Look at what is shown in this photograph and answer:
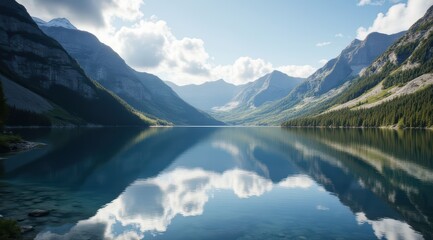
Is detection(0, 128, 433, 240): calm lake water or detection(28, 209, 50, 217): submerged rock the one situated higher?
detection(28, 209, 50, 217): submerged rock

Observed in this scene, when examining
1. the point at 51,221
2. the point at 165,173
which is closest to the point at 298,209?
the point at 51,221

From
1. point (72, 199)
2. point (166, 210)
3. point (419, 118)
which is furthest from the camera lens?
point (419, 118)

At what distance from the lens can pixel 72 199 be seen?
126 feet

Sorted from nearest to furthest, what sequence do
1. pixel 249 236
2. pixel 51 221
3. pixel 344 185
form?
pixel 249 236
pixel 51 221
pixel 344 185

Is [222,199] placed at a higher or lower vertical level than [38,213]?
lower

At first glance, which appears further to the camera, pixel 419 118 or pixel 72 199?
pixel 419 118

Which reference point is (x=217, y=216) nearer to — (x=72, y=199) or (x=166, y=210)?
(x=166, y=210)

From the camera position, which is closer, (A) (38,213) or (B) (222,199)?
(A) (38,213)

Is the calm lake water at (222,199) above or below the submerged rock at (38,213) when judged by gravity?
below

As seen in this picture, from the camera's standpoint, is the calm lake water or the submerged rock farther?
the submerged rock

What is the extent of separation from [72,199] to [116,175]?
1908 cm

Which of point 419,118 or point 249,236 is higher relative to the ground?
point 419,118

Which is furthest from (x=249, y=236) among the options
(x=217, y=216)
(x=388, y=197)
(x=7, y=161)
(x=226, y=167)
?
(x=7, y=161)

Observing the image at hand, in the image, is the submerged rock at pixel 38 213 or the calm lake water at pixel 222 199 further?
the submerged rock at pixel 38 213
